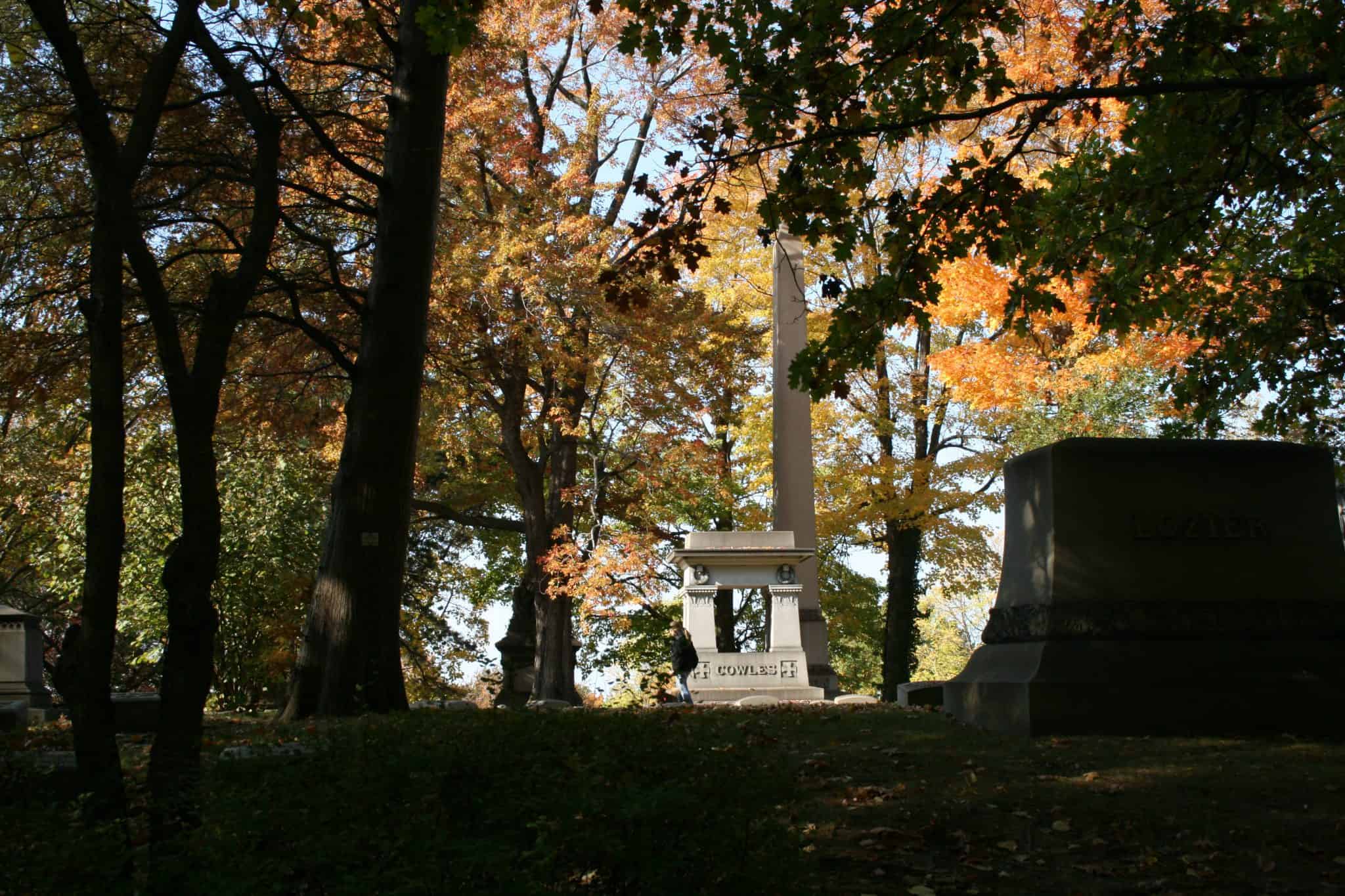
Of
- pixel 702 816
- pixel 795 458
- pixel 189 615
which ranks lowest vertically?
pixel 702 816

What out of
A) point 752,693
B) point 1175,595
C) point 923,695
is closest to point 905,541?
point 752,693

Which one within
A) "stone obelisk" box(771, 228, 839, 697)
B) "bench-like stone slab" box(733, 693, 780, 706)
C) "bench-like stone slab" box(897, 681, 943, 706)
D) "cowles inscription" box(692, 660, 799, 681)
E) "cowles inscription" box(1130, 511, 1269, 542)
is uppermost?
"stone obelisk" box(771, 228, 839, 697)

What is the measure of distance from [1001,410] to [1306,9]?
1604 cm

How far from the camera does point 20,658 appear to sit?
52.0 feet

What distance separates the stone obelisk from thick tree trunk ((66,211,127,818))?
16.1 m

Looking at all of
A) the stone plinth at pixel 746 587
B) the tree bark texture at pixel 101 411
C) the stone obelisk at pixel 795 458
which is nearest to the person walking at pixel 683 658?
the stone plinth at pixel 746 587

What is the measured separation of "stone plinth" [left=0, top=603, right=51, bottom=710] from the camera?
15695 millimetres

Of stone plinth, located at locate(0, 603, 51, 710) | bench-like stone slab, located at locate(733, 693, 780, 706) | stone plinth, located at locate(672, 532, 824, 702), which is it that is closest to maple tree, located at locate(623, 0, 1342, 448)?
bench-like stone slab, located at locate(733, 693, 780, 706)

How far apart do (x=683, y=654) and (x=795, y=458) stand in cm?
656

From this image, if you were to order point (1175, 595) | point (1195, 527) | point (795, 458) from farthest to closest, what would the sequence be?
1. point (795, 458)
2. point (1195, 527)
3. point (1175, 595)

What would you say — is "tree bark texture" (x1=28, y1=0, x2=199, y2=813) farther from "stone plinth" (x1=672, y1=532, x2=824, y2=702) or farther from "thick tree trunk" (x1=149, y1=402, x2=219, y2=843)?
"stone plinth" (x1=672, y1=532, x2=824, y2=702)

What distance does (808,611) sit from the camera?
21203mm

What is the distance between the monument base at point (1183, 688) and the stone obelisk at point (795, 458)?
40.6 ft

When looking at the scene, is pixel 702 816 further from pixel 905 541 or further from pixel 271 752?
pixel 905 541
